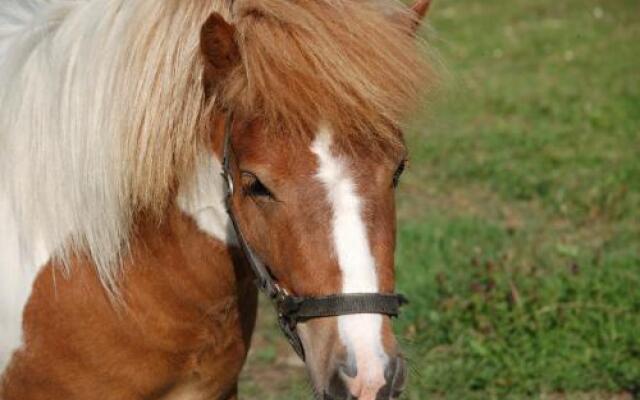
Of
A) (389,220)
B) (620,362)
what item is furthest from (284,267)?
(620,362)

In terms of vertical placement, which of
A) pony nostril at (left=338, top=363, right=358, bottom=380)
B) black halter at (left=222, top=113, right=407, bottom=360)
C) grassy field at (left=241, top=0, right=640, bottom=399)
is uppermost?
black halter at (left=222, top=113, right=407, bottom=360)

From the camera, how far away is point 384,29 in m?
2.58

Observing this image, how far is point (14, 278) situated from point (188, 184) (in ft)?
1.62

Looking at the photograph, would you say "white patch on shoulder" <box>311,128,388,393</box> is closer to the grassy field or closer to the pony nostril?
the pony nostril

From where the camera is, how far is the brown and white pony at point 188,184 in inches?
94.4

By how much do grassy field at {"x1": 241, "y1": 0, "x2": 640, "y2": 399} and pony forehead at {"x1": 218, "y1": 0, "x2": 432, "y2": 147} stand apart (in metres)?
0.19

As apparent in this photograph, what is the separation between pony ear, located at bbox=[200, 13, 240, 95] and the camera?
96.5 inches

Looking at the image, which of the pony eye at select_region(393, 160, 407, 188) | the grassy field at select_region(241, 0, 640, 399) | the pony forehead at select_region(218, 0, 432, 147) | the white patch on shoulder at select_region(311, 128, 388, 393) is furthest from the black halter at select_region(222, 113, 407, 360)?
the grassy field at select_region(241, 0, 640, 399)

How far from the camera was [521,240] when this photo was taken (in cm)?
580

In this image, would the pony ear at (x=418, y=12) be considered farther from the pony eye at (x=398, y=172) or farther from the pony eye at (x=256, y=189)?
the pony eye at (x=256, y=189)

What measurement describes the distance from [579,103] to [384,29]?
251 inches

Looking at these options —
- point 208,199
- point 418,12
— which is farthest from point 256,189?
point 418,12

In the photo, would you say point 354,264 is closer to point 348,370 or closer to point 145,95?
point 348,370

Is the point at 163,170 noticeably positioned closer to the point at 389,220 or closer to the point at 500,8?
the point at 389,220
